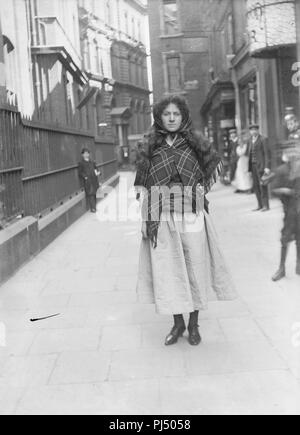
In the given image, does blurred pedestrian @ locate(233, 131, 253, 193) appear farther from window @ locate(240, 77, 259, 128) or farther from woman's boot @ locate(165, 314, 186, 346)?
woman's boot @ locate(165, 314, 186, 346)

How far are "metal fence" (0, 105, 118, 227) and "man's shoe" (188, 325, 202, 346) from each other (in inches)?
120

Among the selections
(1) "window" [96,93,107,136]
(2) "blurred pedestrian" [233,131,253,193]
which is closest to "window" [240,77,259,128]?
(2) "blurred pedestrian" [233,131,253,193]

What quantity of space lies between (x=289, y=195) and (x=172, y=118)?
1.88 metres

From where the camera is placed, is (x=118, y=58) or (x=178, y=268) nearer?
(x=178, y=268)

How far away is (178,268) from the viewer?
144 inches

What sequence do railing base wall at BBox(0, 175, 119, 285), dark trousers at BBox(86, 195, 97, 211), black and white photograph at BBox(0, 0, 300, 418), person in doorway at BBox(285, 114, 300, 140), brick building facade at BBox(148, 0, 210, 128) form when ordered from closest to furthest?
1. black and white photograph at BBox(0, 0, 300, 418)
2. railing base wall at BBox(0, 175, 119, 285)
3. person in doorway at BBox(285, 114, 300, 140)
4. brick building facade at BBox(148, 0, 210, 128)
5. dark trousers at BBox(86, 195, 97, 211)

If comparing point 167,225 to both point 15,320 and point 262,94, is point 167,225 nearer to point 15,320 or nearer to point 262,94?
point 15,320

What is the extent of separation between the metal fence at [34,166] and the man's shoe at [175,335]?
2.93 m

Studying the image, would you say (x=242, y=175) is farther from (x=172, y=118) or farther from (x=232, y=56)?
(x=172, y=118)

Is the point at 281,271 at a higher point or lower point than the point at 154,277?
lower

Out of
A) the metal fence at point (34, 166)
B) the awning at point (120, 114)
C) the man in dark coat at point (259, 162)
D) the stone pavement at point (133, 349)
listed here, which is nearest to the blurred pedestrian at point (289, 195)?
the stone pavement at point (133, 349)

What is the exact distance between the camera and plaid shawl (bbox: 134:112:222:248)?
3.60 m

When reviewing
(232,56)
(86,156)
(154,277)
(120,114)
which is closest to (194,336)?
(154,277)

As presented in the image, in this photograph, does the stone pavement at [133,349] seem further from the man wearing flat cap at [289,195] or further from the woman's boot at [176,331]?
→ the man wearing flat cap at [289,195]
